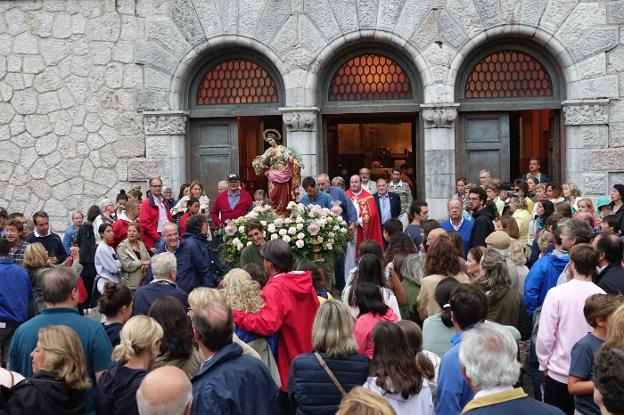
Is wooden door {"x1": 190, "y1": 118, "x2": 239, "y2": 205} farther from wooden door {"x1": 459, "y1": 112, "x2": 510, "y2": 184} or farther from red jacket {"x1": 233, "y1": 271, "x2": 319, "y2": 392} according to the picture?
red jacket {"x1": 233, "y1": 271, "x2": 319, "y2": 392}

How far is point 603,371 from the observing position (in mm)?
3793

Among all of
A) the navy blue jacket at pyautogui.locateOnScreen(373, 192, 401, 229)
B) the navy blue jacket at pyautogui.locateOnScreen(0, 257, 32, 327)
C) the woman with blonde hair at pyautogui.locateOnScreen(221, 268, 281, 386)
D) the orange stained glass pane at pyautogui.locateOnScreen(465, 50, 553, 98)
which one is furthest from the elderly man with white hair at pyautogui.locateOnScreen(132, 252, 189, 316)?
the orange stained glass pane at pyautogui.locateOnScreen(465, 50, 553, 98)

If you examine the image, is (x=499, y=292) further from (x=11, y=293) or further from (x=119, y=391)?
(x=11, y=293)

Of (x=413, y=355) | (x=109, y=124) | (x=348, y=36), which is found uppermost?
(x=348, y=36)

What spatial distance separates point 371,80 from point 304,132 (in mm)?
1570

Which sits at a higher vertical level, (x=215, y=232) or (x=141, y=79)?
(x=141, y=79)

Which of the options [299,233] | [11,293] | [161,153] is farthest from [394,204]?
[11,293]

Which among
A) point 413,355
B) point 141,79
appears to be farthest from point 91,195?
point 413,355

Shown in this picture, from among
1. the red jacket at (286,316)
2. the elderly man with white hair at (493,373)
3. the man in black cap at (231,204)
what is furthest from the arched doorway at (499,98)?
the elderly man with white hair at (493,373)

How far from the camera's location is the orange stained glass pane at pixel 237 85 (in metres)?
16.3

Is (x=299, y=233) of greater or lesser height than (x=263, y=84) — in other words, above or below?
below

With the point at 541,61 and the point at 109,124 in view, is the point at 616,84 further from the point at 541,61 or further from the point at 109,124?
the point at 109,124

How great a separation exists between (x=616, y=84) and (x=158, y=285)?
10336mm

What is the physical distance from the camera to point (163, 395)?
13.0ft
